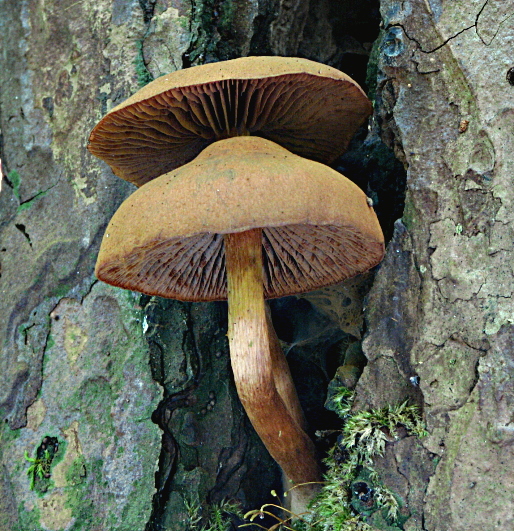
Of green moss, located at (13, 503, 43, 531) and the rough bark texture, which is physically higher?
the rough bark texture

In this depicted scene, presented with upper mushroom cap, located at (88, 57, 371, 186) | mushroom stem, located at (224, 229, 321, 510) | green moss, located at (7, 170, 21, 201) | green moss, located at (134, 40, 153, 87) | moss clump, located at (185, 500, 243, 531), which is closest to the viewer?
upper mushroom cap, located at (88, 57, 371, 186)

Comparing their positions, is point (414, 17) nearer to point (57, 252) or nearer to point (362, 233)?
point (362, 233)

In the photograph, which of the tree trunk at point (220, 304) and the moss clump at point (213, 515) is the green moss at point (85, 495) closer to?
the tree trunk at point (220, 304)

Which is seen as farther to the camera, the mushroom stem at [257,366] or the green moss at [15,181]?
the green moss at [15,181]


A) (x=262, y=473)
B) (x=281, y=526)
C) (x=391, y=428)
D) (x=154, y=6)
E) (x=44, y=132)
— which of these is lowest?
(x=281, y=526)

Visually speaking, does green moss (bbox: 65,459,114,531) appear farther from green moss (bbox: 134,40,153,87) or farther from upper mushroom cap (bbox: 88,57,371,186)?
green moss (bbox: 134,40,153,87)

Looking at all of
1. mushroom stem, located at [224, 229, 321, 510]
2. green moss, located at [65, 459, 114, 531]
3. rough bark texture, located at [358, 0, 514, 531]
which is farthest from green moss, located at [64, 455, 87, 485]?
rough bark texture, located at [358, 0, 514, 531]

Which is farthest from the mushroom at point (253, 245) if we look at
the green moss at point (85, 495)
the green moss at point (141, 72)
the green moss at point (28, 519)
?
the green moss at point (28, 519)

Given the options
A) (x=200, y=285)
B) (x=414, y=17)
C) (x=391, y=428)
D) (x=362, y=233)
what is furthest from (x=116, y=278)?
(x=414, y=17)
